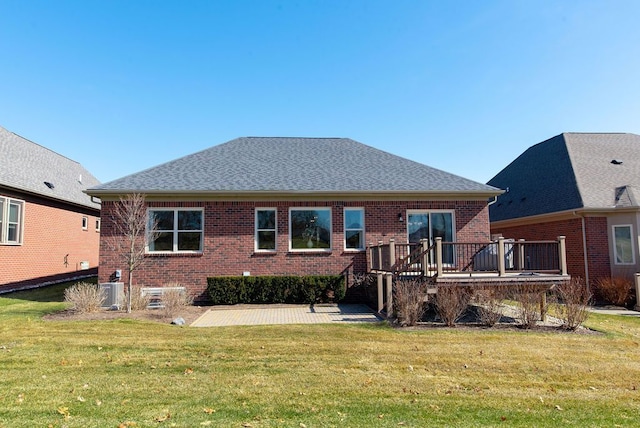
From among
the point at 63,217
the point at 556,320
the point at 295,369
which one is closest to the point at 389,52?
the point at 556,320

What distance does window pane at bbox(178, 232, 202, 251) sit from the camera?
1292cm

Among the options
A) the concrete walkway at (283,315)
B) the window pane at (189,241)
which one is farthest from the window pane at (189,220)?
the concrete walkway at (283,315)

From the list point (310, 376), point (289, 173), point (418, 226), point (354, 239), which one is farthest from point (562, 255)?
point (289, 173)

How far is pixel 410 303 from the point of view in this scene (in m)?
8.88

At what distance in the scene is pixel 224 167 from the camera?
14672mm

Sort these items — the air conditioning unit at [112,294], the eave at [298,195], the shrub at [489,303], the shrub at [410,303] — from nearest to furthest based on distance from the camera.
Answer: the shrub at [410,303]
the shrub at [489,303]
the air conditioning unit at [112,294]
the eave at [298,195]

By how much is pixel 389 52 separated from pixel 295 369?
11587 millimetres

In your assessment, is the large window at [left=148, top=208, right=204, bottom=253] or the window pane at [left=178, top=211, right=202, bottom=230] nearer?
the large window at [left=148, top=208, right=204, bottom=253]

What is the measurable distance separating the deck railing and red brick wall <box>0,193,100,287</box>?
14.0m

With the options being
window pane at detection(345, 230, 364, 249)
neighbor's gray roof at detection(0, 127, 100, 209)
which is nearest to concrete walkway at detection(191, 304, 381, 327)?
window pane at detection(345, 230, 364, 249)

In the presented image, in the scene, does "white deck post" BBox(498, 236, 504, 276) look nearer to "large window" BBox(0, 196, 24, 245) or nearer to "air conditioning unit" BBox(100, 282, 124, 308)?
"air conditioning unit" BBox(100, 282, 124, 308)

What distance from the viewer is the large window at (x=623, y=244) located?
14.0 metres

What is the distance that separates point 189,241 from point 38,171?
10693 millimetres

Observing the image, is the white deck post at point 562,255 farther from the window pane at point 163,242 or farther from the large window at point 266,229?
the window pane at point 163,242
